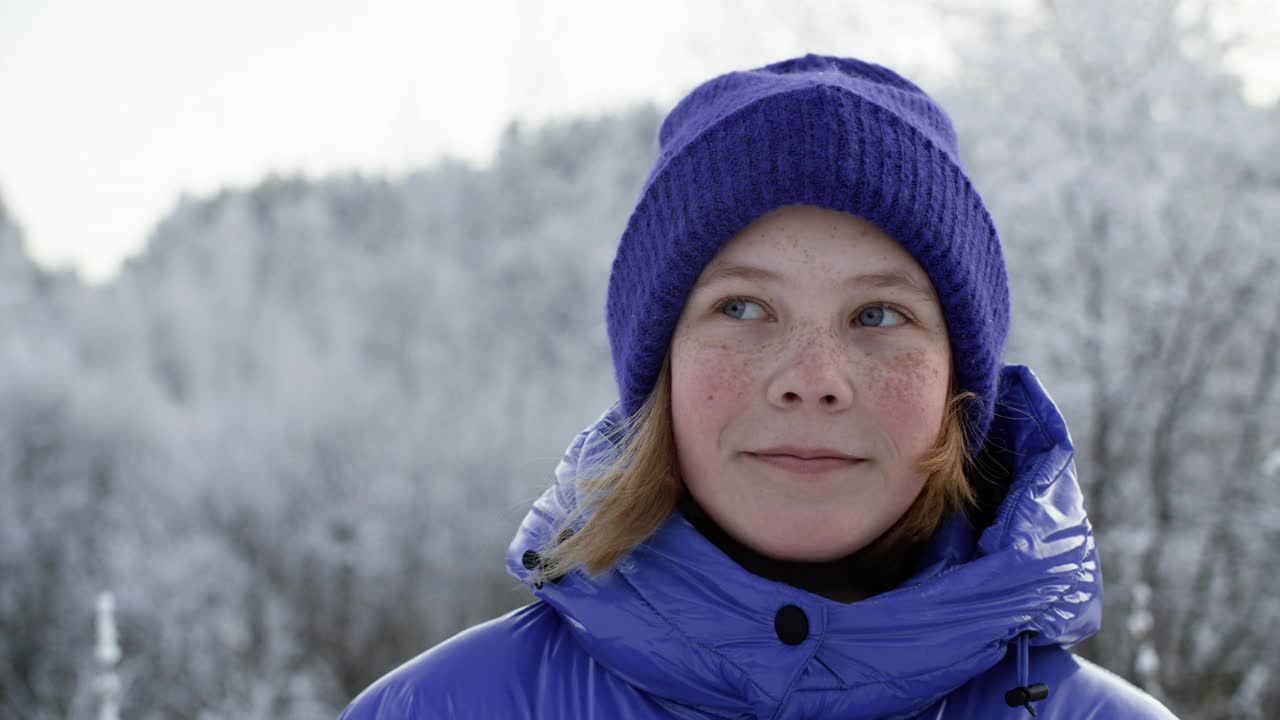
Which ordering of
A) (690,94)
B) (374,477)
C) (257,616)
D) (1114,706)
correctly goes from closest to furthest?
(1114,706), (690,94), (257,616), (374,477)

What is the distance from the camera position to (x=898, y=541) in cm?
133

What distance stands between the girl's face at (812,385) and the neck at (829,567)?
0.30 ft

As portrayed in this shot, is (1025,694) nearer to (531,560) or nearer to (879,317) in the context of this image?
(879,317)

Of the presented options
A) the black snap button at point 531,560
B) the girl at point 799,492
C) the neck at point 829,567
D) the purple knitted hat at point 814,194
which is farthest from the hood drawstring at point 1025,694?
the black snap button at point 531,560

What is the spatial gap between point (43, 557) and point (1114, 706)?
14758mm

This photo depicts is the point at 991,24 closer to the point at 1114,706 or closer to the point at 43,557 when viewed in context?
the point at 1114,706

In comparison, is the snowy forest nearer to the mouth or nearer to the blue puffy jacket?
the blue puffy jacket

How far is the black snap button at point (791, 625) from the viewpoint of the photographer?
1116 mm

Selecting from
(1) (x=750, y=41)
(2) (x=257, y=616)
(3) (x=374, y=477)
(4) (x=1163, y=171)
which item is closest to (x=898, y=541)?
(4) (x=1163, y=171)

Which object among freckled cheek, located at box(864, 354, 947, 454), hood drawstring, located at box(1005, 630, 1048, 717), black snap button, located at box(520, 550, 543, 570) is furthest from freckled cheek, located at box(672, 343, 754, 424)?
hood drawstring, located at box(1005, 630, 1048, 717)

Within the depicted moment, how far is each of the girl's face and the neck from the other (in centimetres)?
9

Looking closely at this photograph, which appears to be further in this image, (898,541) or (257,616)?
(257,616)

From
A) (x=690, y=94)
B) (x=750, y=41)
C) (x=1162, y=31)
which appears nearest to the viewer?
(x=690, y=94)

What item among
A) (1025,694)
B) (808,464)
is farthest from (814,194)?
(1025,694)
